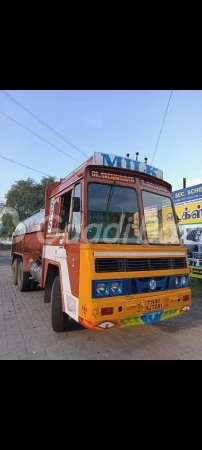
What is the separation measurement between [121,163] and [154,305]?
213cm

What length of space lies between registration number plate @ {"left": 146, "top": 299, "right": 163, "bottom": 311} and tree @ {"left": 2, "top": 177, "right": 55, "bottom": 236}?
1120 inches

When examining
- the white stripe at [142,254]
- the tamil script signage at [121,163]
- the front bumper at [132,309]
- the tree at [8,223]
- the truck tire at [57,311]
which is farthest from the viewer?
the tree at [8,223]

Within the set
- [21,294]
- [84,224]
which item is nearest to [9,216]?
[21,294]

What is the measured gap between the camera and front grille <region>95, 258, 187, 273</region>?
3.20m

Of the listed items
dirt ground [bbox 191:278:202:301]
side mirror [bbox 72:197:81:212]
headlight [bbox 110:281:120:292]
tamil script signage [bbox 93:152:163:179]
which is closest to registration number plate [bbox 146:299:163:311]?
headlight [bbox 110:281:120:292]

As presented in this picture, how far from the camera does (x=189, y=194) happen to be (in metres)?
10.1

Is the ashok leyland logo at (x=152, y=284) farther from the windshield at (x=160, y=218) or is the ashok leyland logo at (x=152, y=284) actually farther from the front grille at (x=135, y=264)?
the windshield at (x=160, y=218)

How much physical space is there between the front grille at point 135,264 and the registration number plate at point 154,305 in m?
0.44

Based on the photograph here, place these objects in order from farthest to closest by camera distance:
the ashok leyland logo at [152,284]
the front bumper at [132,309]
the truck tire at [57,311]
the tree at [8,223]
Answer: the tree at [8,223], the truck tire at [57,311], the ashok leyland logo at [152,284], the front bumper at [132,309]

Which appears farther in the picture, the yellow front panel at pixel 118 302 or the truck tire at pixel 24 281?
the truck tire at pixel 24 281

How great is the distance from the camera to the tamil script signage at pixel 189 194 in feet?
31.4

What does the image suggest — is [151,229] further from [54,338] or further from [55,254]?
[54,338]

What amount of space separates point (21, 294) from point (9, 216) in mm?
26587

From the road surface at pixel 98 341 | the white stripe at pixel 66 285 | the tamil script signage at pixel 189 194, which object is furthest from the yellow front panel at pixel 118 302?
the tamil script signage at pixel 189 194
